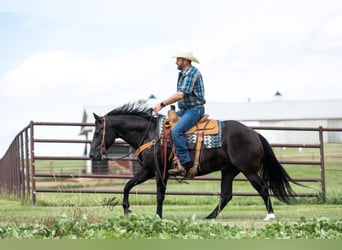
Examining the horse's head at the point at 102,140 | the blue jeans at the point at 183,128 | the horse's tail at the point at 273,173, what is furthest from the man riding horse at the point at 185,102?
the horse's tail at the point at 273,173

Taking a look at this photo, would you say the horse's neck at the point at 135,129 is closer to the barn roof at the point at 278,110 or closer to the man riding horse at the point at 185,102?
the man riding horse at the point at 185,102

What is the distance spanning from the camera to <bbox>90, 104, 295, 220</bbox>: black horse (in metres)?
10.5

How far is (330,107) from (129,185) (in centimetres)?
3381

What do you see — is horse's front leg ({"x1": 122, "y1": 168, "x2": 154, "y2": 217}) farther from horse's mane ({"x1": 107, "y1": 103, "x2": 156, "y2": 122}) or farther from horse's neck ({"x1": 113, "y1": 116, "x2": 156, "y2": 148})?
horse's mane ({"x1": 107, "y1": 103, "x2": 156, "y2": 122})

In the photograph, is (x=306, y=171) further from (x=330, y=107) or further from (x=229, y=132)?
(x=229, y=132)

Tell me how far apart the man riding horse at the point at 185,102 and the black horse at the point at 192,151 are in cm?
25

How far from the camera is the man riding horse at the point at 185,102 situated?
10141 mm

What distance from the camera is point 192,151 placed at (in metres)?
10.6

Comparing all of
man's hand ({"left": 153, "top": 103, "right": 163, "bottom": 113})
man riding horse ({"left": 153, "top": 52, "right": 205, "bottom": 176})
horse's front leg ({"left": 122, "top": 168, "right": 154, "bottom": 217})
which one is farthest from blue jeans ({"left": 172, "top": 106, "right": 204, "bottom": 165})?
horse's front leg ({"left": 122, "top": 168, "right": 154, "bottom": 217})

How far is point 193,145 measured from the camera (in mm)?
10539

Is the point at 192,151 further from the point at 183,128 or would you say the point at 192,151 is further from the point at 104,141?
the point at 104,141

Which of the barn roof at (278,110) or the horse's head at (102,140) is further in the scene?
the barn roof at (278,110)

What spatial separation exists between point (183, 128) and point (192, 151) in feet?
1.46

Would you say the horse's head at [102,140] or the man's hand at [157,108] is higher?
the man's hand at [157,108]
